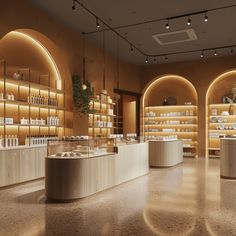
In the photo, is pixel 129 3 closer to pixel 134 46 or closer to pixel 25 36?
pixel 25 36

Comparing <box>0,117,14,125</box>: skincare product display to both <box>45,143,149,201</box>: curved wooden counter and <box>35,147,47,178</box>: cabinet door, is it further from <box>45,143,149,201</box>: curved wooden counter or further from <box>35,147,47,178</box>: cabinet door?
<box>45,143,149,201</box>: curved wooden counter

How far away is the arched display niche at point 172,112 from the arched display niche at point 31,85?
5.21m

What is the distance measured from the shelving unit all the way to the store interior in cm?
4

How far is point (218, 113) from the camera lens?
1220 centimetres

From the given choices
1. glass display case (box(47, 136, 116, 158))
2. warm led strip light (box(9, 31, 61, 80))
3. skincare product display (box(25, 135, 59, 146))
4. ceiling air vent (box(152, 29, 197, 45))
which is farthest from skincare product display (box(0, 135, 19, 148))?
ceiling air vent (box(152, 29, 197, 45))

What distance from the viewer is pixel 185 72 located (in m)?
12.5

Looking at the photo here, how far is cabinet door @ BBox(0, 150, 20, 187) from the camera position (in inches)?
228

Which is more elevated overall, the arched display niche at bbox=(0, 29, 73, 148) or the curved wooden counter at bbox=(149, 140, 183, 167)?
the arched display niche at bbox=(0, 29, 73, 148)

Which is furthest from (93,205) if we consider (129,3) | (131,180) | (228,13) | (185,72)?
(185,72)

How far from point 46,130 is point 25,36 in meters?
2.64

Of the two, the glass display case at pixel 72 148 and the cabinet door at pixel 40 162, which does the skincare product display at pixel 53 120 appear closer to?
the cabinet door at pixel 40 162

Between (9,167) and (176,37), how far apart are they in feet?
21.6

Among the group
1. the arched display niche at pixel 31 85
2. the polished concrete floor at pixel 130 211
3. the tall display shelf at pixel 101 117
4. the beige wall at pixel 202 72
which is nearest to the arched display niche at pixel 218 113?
the beige wall at pixel 202 72

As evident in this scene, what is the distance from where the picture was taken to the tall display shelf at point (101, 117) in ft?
31.7
